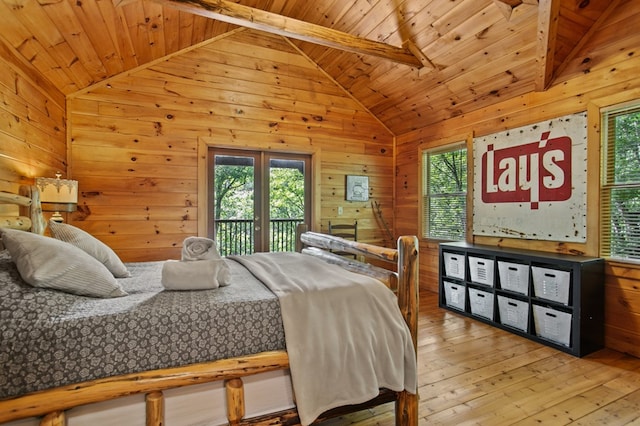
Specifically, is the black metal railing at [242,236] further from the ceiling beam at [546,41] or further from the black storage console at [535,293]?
the ceiling beam at [546,41]

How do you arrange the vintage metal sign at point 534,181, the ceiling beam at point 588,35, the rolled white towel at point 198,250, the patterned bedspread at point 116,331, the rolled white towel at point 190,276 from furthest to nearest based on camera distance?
the vintage metal sign at point 534,181
the ceiling beam at point 588,35
the rolled white towel at point 198,250
the rolled white towel at point 190,276
the patterned bedspread at point 116,331

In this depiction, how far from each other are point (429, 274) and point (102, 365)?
4204mm

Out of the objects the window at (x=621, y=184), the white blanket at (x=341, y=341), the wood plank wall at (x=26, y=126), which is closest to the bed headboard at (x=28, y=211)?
the wood plank wall at (x=26, y=126)

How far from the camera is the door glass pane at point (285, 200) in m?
4.56

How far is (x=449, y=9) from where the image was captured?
302cm

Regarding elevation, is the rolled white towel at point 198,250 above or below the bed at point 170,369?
above

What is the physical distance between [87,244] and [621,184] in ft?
13.6

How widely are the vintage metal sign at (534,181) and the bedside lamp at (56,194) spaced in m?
4.38

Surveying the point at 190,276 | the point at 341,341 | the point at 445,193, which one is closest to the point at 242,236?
the point at 190,276

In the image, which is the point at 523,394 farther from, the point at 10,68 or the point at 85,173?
the point at 85,173

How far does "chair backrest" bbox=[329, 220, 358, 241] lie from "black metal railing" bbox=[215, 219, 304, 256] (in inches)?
27.0

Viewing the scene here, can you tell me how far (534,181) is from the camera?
3.40 m

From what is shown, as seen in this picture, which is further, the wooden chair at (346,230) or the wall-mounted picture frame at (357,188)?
the wall-mounted picture frame at (357,188)

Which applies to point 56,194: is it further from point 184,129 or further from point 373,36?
point 373,36
